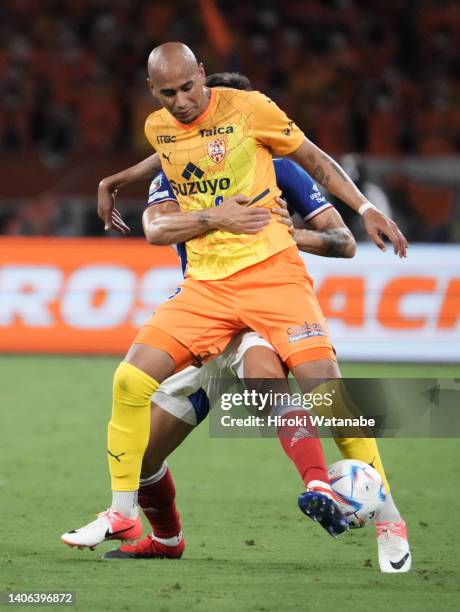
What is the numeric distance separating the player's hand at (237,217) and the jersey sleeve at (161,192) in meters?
0.44

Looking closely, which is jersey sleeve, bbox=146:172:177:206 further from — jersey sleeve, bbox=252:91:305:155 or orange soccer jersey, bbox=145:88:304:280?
jersey sleeve, bbox=252:91:305:155

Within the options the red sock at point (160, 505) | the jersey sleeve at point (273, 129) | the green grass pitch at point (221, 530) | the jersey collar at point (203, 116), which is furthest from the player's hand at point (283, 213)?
the green grass pitch at point (221, 530)

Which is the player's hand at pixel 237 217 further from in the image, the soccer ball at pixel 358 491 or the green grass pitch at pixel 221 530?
the green grass pitch at pixel 221 530

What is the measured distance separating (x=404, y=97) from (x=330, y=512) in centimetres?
1331

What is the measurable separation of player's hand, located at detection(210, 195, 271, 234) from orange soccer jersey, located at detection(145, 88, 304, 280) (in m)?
0.11

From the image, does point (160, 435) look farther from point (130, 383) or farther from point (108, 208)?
point (108, 208)

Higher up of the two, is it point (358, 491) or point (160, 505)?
point (358, 491)

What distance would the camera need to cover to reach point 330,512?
15.1 feet

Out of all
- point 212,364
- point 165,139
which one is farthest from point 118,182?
point 212,364

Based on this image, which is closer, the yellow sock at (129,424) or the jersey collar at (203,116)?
the yellow sock at (129,424)

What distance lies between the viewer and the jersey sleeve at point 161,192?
5.63 metres

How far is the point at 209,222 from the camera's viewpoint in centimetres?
523

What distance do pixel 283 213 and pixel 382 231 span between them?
0.51 meters

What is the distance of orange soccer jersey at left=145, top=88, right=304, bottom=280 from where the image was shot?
17.4 ft
